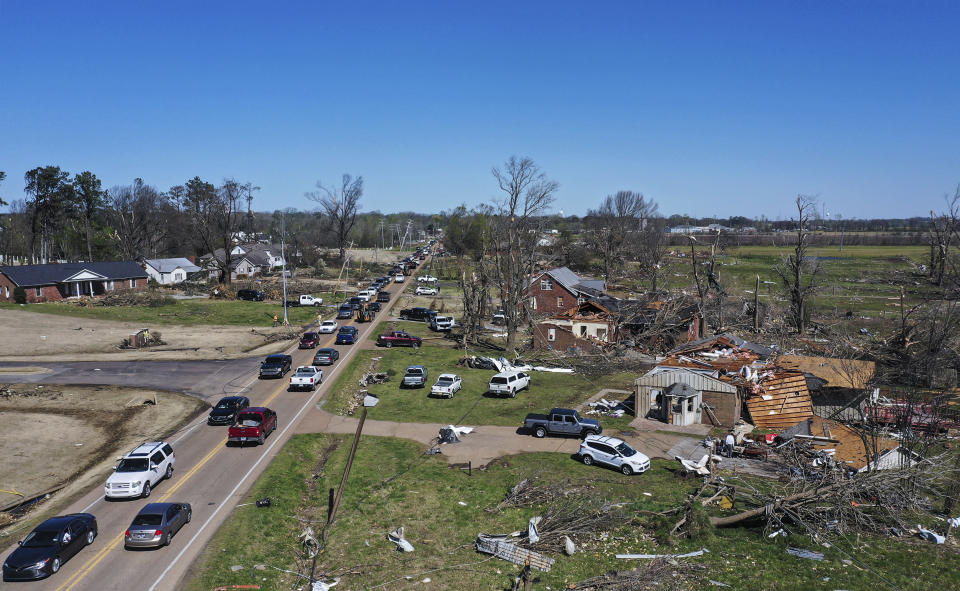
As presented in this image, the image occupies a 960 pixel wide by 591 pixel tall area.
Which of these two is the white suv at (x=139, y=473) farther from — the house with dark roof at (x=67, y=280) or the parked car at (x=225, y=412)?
the house with dark roof at (x=67, y=280)

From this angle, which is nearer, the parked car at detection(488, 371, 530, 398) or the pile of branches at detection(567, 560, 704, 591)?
the pile of branches at detection(567, 560, 704, 591)

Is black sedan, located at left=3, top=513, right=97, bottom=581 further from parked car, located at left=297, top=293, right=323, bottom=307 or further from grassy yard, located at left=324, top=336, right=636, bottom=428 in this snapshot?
parked car, located at left=297, top=293, right=323, bottom=307

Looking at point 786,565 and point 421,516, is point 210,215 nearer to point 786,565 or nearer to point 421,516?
point 421,516

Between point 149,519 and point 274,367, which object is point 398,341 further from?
point 149,519

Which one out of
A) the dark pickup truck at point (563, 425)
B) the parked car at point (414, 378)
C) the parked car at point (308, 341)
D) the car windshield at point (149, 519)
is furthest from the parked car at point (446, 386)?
the car windshield at point (149, 519)

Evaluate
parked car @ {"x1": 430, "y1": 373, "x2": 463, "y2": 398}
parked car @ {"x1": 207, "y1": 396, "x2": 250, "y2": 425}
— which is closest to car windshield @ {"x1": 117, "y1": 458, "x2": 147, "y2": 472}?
parked car @ {"x1": 207, "y1": 396, "x2": 250, "y2": 425}

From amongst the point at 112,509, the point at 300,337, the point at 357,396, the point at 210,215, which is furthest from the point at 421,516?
the point at 210,215
